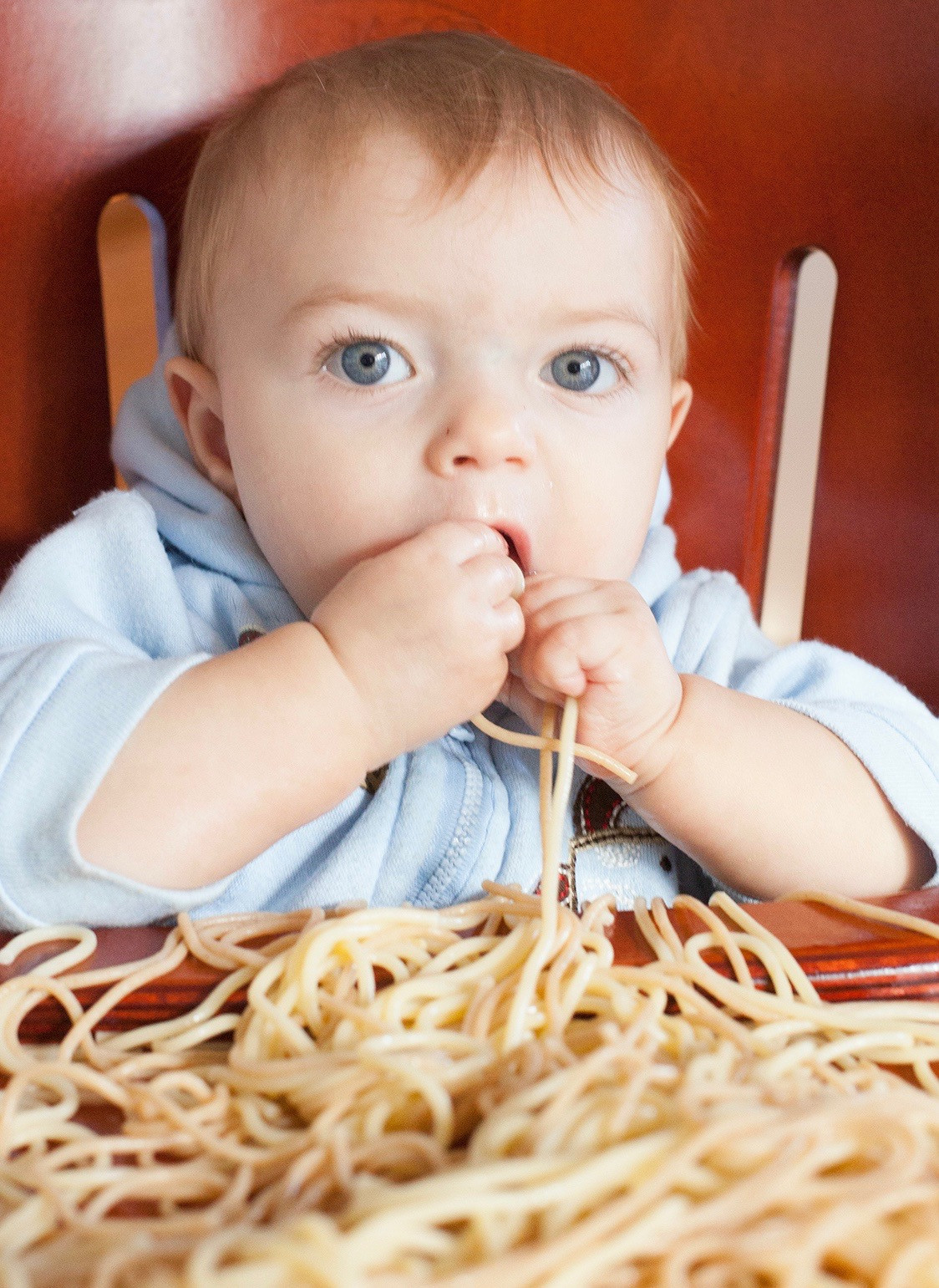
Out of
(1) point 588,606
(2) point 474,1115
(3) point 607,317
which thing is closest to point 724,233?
(3) point 607,317

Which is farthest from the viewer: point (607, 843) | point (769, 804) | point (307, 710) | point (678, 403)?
point (678, 403)

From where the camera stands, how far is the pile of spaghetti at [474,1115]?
38cm

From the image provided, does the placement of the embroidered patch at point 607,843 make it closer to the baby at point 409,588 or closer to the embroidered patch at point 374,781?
the baby at point 409,588

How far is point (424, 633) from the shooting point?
647mm

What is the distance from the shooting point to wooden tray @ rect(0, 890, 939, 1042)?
545 mm

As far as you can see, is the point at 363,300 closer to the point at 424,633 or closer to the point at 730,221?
the point at 424,633

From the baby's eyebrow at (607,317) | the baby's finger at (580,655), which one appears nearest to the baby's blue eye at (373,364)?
the baby's eyebrow at (607,317)

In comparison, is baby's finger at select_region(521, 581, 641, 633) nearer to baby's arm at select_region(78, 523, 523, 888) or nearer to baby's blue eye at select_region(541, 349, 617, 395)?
baby's arm at select_region(78, 523, 523, 888)

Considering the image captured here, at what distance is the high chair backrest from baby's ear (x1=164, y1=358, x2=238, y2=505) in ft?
0.46

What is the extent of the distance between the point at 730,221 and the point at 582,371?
42 centimetres

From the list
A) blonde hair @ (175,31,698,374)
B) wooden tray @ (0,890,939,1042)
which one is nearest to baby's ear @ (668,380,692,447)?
blonde hair @ (175,31,698,374)

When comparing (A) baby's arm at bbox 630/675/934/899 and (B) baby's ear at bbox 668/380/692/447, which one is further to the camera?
(B) baby's ear at bbox 668/380/692/447

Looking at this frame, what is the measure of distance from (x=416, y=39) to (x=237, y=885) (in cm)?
66

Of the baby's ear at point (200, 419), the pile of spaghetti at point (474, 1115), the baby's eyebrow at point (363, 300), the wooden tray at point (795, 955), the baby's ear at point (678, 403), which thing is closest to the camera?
the pile of spaghetti at point (474, 1115)
